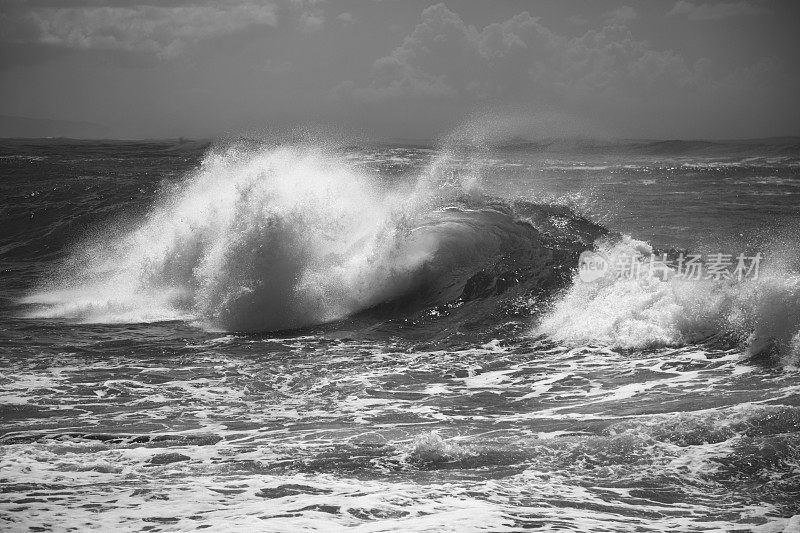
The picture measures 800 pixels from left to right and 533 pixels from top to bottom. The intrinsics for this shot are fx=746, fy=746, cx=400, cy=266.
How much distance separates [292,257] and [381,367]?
3.89m

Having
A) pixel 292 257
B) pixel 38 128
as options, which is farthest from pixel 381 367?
pixel 38 128

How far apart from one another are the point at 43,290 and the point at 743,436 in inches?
509

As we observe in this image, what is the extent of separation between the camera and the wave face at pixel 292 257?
40.8 feet

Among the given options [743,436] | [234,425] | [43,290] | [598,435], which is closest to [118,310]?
[43,290]

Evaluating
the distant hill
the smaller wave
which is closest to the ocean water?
the smaller wave

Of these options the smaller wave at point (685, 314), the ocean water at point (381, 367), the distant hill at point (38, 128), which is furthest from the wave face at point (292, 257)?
the distant hill at point (38, 128)

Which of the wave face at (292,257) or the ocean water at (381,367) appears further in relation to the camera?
the wave face at (292,257)

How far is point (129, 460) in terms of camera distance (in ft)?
21.1

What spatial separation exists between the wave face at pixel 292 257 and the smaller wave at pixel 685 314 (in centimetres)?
194

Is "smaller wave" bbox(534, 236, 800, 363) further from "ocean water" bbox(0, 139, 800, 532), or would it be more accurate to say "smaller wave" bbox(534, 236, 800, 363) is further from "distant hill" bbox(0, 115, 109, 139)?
"distant hill" bbox(0, 115, 109, 139)

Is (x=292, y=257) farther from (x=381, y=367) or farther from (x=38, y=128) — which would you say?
(x=38, y=128)

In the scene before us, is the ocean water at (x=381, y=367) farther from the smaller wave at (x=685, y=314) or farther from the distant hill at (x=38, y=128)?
the distant hill at (x=38, y=128)

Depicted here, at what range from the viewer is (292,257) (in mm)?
12883

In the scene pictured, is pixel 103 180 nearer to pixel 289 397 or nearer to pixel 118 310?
pixel 118 310
